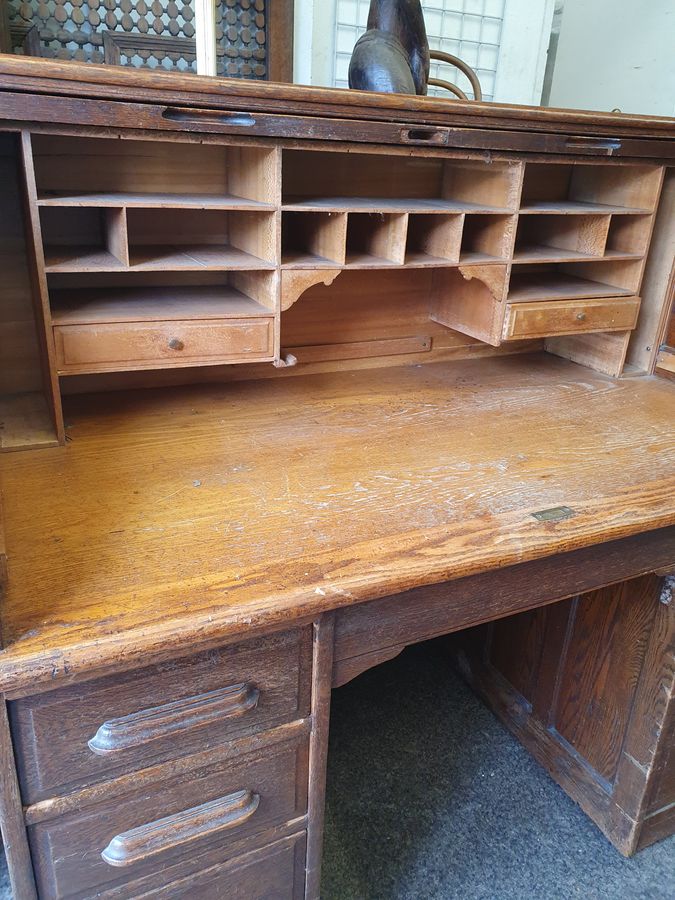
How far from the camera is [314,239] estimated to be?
1287 millimetres

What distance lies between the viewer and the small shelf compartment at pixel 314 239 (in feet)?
3.88

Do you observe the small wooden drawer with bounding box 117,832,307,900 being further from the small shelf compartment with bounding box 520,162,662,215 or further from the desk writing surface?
the small shelf compartment with bounding box 520,162,662,215

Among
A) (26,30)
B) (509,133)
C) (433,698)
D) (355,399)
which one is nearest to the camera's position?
(509,133)

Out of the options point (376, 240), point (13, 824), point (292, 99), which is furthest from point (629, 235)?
point (13, 824)

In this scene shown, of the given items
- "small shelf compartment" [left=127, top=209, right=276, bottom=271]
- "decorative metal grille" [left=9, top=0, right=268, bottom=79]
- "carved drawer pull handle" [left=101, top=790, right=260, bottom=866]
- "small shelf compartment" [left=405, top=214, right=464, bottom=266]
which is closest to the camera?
"carved drawer pull handle" [left=101, top=790, right=260, bottom=866]

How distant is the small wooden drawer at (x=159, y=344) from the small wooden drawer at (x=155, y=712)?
20.8 inches

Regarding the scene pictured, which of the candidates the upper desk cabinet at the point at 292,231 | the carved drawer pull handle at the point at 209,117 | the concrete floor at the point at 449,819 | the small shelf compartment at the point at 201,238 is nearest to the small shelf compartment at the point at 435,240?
the upper desk cabinet at the point at 292,231

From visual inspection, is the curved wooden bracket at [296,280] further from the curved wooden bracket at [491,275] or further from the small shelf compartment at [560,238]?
the small shelf compartment at [560,238]

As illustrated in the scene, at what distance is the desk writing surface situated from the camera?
0.75 m

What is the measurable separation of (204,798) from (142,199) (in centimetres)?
83

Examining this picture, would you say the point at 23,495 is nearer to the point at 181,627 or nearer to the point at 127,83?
the point at 181,627

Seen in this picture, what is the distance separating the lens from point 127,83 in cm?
94

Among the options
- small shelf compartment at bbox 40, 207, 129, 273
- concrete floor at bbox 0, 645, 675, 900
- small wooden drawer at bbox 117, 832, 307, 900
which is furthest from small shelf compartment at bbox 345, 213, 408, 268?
concrete floor at bbox 0, 645, 675, 900

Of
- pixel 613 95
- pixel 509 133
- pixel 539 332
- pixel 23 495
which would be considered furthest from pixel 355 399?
pixel 613 95
